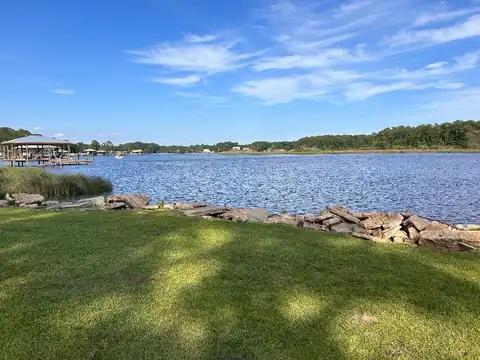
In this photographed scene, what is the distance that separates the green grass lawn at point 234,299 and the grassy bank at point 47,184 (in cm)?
1409

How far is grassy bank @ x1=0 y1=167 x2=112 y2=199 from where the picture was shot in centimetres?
1918

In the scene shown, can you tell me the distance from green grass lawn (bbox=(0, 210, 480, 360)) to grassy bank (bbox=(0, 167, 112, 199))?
14.1 meters

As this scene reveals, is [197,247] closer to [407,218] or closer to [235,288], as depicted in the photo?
[235,288]

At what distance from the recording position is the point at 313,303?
4.25 m

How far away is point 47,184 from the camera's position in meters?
21.1

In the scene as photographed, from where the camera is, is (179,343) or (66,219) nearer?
(179,343)

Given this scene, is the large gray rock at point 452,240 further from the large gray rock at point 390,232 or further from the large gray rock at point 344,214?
the large gray rock at point 344,214

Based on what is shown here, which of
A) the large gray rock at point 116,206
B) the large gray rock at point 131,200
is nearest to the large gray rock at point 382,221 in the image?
the large gray rock at point 131,200

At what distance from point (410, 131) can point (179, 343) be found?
146 metres

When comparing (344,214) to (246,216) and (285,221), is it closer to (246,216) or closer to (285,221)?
(285,221)

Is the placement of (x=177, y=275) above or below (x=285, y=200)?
above

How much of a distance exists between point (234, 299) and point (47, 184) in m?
19.6

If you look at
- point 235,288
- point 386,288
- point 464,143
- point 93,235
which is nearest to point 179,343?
point 235,288

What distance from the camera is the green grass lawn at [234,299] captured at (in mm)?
3461
